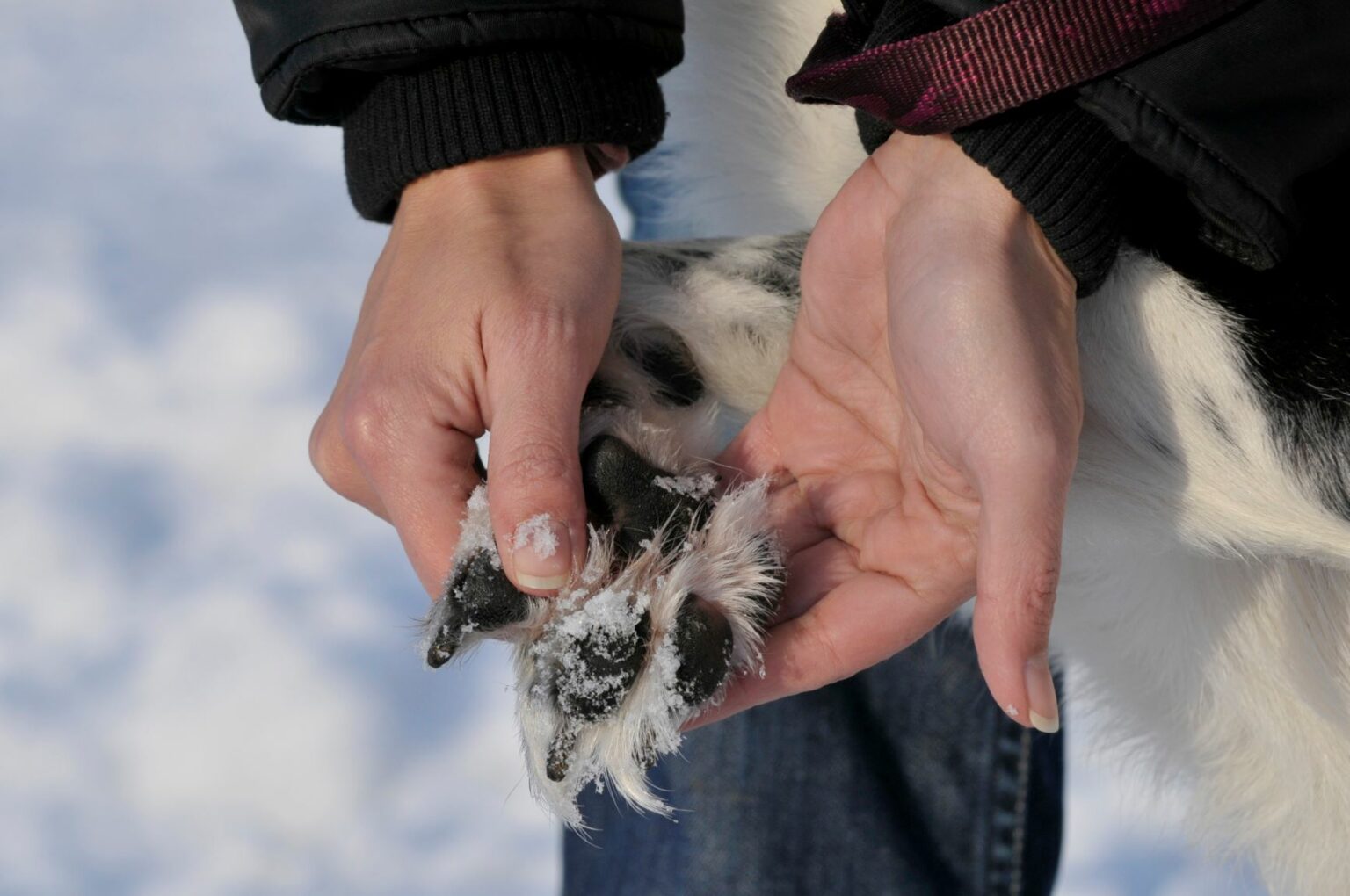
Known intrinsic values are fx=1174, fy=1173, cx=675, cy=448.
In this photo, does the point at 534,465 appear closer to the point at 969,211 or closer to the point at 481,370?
the point at 481,370

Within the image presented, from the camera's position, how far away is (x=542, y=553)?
3.24 ft

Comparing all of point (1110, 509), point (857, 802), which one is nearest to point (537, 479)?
point (1110, 509)

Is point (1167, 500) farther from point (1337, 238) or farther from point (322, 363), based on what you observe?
point (322, 363)

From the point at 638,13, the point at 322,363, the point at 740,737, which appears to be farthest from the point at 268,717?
the point at 638,13

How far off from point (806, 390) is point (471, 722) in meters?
1.64

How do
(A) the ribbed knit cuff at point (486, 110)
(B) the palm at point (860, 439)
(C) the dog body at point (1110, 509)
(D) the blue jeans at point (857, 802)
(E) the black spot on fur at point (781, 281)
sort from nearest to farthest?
1. (C) the dog body at point (1110, 509)
2. (B) the palm at point (860, 439)
3. (A) the ribbed knit cuff at point (486, 110)
4. (E) the black spot on fur at point (781, 281)
5. (D) the blue jeans at point (857, 802)

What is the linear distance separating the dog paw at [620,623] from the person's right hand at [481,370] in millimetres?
34

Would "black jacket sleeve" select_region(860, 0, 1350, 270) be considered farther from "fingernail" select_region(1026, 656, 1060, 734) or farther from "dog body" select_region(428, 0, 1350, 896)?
"fingernail" select_region(1026, 656, 1060, 734)

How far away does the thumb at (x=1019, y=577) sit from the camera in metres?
0.93

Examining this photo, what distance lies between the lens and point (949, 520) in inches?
44.5

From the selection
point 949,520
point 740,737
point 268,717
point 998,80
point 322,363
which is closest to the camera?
point 998,80

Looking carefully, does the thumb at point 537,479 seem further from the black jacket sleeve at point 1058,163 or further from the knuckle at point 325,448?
the black jacket sleeve at point 1058,163

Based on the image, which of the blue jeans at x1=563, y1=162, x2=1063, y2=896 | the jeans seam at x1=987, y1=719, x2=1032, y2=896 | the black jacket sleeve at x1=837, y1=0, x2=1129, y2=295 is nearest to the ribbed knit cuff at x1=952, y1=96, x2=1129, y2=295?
the black jacket sleeve at x1=837, y1=0, x2=1129, y2=295

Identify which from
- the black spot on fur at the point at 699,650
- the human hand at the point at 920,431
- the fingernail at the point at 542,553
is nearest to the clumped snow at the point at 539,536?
the fingernail at the point at 542,553
